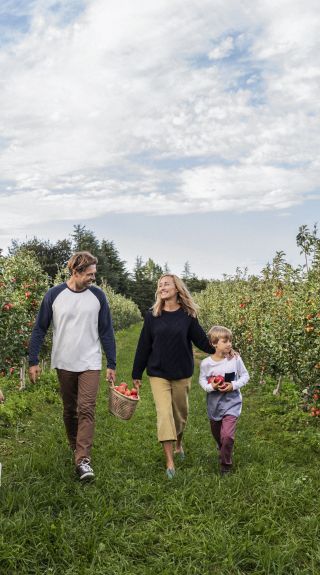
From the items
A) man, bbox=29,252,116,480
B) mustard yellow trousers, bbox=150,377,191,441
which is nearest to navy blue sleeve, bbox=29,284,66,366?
man, bbox=29,252,116,480

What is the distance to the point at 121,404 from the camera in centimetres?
532

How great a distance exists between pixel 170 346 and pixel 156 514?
1662mm

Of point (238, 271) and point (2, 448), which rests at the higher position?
point (238, 271)

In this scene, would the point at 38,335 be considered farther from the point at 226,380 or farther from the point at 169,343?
the point at 226,380

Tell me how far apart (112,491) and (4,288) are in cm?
479

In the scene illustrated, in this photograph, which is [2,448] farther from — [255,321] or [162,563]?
[255,321]

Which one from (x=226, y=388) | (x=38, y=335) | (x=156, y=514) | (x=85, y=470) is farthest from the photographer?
(x=226, y=388)

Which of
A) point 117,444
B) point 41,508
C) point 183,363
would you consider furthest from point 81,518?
point 117,444

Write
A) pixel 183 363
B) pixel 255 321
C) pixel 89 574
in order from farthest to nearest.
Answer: pixel 255 321, pixel 183 363, pixel 89 574

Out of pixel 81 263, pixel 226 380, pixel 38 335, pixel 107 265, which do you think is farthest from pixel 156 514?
pixel 107 265

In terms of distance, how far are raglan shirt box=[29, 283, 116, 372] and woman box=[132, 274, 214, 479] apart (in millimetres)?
511

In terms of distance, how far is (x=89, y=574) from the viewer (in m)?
3.44

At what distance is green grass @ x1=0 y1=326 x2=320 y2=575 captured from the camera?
11.9 ft

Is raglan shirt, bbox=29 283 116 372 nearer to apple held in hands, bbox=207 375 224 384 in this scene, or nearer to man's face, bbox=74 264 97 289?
man's face, bbox=74 264 97 289
